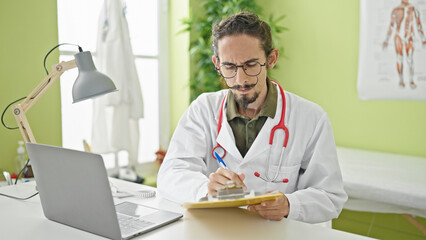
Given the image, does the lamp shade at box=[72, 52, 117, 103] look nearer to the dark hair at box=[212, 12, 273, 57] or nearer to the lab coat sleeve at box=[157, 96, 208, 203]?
the lab coat sleeve at box=[157, 96, 208, 203]

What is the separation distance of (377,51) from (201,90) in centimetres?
149

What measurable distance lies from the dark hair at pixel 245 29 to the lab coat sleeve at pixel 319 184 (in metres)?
0.40

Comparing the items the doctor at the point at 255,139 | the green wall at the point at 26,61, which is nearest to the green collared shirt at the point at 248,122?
the doctor at the point at 255,139

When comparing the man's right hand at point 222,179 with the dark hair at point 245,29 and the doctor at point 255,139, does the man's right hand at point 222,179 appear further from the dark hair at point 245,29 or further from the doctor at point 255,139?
the dark hair at point 245,29

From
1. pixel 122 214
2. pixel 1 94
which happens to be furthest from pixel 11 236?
pixel 1 94

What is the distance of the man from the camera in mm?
2766

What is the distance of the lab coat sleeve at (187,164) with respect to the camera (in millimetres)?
1431

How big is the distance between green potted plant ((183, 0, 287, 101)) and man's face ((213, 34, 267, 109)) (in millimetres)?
1702

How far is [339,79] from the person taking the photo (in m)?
3.22

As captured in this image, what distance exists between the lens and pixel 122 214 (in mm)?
1250

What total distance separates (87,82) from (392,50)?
238cm

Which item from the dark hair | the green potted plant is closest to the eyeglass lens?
the dark hair

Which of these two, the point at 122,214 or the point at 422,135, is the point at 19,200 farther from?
the point at 422,135

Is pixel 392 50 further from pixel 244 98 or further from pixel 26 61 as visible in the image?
pixel 26 61
